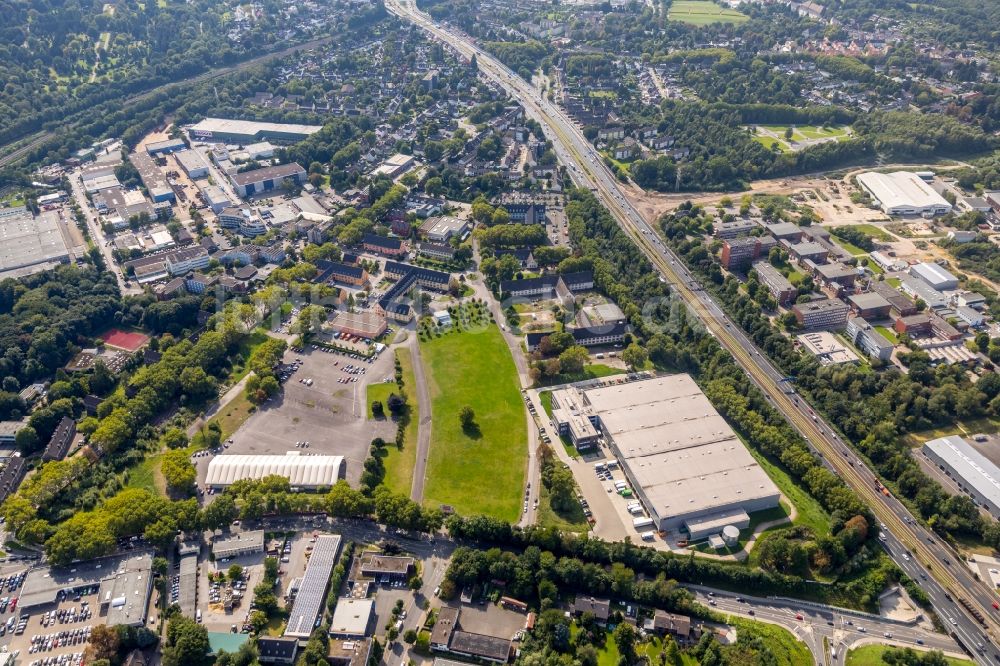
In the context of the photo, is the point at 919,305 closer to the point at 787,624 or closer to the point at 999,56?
the point at 787,624

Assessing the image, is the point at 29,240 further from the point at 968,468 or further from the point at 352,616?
the point at 968,468

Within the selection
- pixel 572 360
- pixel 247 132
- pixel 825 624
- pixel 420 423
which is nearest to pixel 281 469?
pixel 420 423

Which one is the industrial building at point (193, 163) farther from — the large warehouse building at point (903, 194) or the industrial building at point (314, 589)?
the large warehouse building at point (903, 194)

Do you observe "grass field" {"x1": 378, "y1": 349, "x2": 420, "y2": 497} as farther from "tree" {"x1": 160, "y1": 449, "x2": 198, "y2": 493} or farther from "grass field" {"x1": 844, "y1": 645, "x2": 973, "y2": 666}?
"grass field" {"x1": 844, "y1": 645, "x2": 973, "y2": 666}

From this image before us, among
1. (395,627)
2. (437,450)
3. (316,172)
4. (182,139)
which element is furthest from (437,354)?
(182,139)

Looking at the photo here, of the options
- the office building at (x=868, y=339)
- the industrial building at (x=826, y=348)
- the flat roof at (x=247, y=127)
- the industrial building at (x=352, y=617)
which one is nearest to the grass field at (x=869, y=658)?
the industrial building at (x=826, y=348)

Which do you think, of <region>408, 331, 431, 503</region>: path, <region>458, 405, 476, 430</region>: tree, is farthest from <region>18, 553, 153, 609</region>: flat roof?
<region>458, 405, 476, 430</region>: tree

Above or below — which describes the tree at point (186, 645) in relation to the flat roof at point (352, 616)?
above
